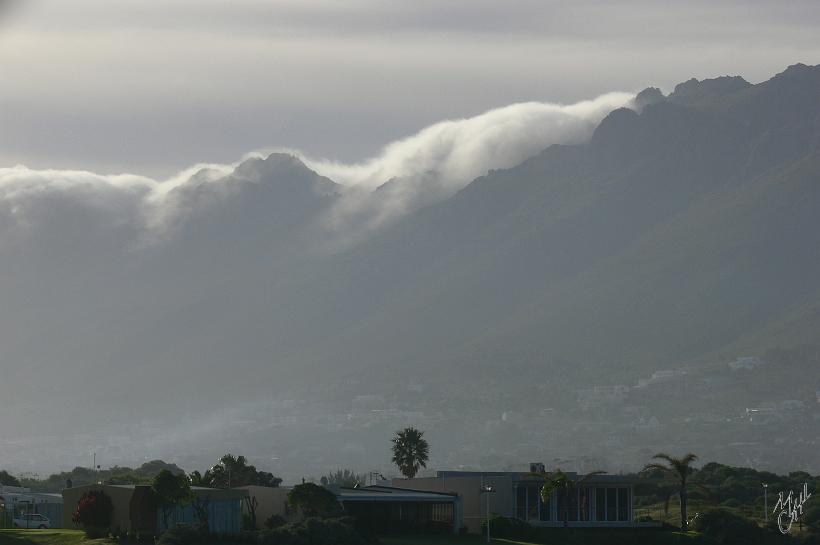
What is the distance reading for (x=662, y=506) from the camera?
12825 centimetres

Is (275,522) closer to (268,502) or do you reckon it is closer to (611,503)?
(268,502)

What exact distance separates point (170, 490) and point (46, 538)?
6.58 m

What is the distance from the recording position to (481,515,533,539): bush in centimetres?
9312

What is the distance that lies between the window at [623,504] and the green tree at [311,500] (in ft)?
67.4

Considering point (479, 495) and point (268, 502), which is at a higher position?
point (479, 495)

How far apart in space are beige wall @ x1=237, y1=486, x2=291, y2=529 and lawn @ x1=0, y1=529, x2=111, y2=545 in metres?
9.56

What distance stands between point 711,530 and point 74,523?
35574 mm

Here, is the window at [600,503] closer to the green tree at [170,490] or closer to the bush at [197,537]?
the bush at [197,537]

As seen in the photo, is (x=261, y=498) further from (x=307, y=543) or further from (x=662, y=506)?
(x=662, y=506)

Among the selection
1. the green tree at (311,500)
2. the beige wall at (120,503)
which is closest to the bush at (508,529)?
the green tree at (311,500)

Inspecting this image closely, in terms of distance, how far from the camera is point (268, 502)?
91.6 m

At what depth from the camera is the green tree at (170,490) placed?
83188 mm

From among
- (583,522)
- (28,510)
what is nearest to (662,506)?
(583,522)

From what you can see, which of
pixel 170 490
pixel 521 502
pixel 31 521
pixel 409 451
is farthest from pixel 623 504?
pixel 31 521
